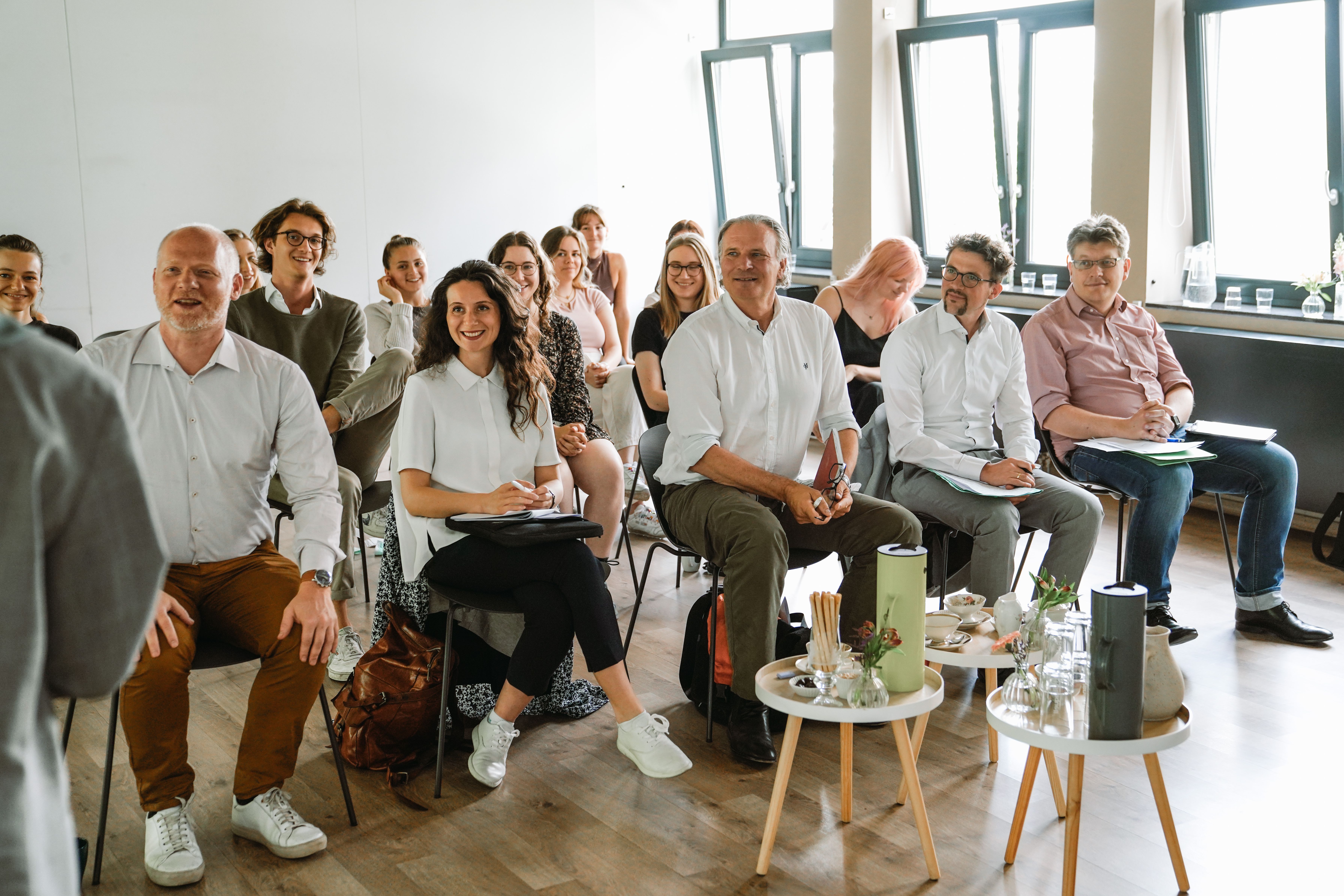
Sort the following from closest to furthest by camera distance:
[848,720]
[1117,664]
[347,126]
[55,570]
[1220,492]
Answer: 1. [55,570]
2. [1117,664]
3. [848,720]
4. [1220,492]
5. [347,126]

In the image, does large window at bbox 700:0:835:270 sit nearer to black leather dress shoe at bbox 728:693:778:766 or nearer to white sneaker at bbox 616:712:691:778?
black leather dress shoe at bbox 728:693:778:766

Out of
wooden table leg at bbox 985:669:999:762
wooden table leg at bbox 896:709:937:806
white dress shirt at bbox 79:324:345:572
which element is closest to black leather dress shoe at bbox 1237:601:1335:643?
wooden table leg at bbox 985:669:999:762

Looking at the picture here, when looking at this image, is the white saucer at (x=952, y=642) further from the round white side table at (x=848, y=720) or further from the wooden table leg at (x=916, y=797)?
the wooden table leg at (x=916, y=797)

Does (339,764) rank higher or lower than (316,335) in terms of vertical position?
lower

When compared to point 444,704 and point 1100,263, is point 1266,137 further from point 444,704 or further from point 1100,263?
point 444,704

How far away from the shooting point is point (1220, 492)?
4176 mm

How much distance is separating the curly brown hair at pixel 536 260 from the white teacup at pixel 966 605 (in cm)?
185

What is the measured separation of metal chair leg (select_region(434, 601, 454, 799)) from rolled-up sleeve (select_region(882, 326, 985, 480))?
5.22 ft

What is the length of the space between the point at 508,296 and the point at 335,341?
3.74ft

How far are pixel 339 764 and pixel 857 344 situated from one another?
2666 millimetres

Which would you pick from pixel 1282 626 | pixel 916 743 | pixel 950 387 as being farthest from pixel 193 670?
pixel 1282 626

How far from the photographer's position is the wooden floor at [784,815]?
7.98 ft

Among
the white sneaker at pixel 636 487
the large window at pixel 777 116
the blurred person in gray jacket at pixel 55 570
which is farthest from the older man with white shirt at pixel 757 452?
the large window at pixel 777 116

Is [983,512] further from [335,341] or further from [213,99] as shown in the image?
[213,99]
